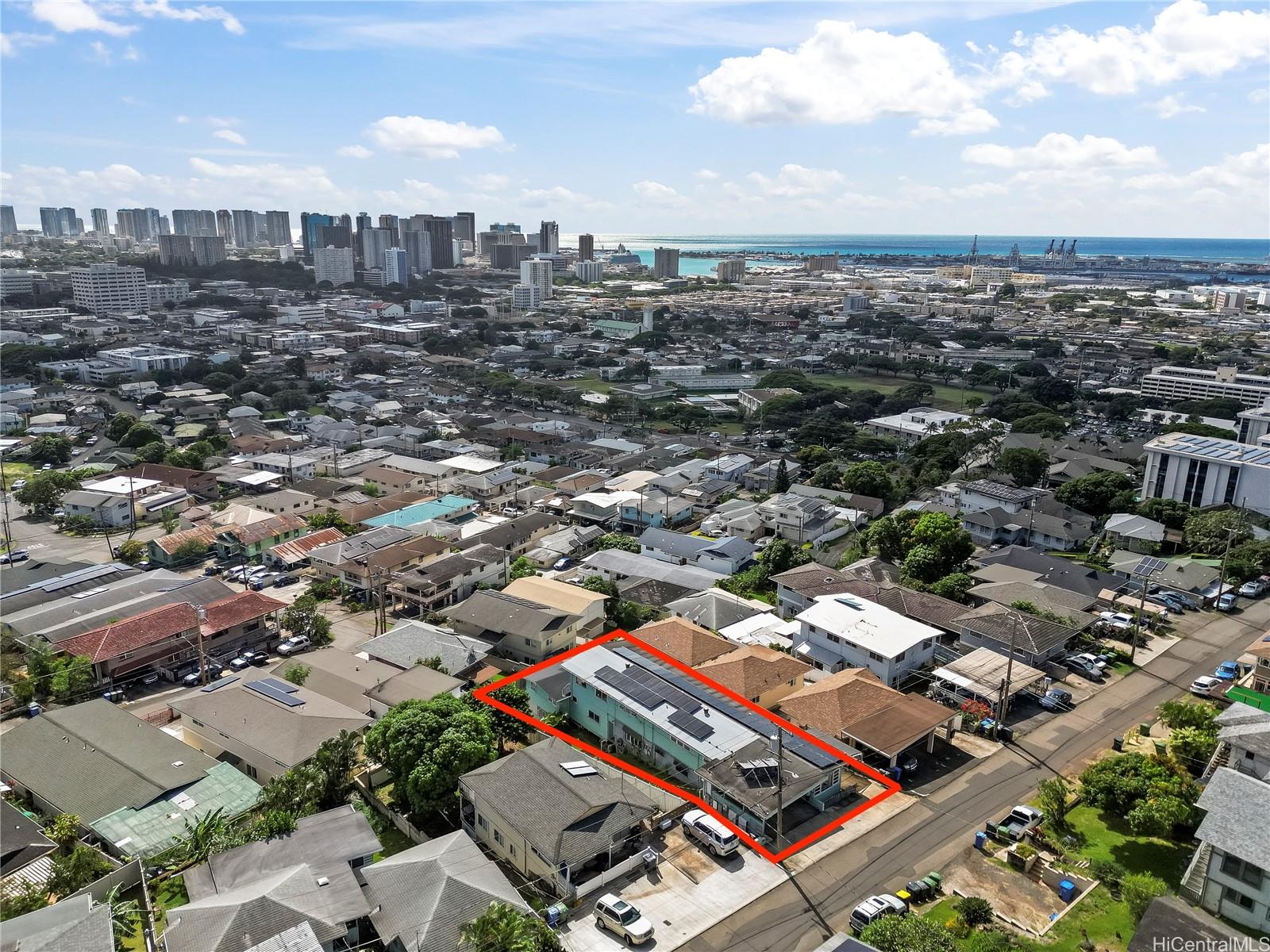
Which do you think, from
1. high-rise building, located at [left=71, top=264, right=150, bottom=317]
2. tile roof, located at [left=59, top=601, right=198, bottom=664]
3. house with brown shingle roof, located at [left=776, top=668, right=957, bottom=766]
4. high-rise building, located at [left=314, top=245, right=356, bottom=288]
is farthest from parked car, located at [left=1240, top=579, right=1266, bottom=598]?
high-rise building, located at [left=314, top=245, right=356, bottom=288]

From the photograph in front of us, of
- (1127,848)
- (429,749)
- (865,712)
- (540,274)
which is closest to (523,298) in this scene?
(540,274)

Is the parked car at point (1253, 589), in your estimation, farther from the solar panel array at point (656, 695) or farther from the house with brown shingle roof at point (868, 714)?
the solar panel array at point (656, 695)

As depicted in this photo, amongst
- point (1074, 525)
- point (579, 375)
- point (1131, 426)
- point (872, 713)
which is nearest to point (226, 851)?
point (872, 713)

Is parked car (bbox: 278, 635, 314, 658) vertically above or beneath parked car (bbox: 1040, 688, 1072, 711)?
beneath

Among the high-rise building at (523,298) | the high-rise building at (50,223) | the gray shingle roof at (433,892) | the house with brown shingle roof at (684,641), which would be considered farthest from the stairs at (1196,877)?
the high-rise building at (50,223)

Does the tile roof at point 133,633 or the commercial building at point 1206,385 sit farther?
the commercial building at point 1206,385

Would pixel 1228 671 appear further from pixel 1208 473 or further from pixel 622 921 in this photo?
pixel 622 921

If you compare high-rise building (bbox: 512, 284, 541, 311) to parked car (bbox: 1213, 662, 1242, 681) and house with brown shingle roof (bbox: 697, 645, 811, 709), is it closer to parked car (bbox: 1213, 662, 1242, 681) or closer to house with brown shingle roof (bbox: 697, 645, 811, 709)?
house with brown shingle roof (bbox: 697, 645, 811, 709)
